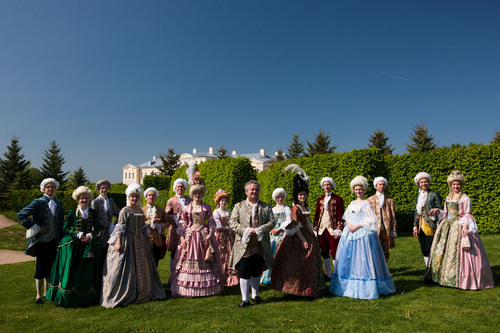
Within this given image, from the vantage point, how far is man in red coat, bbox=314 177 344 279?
6371mm

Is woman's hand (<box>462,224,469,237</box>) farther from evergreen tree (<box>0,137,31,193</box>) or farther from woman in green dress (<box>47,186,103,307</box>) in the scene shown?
evergreen tree (<box>0,137,31,193</box>)

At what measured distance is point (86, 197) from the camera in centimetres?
542

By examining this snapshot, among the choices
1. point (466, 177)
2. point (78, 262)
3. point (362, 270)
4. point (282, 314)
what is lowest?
point (282, 314)

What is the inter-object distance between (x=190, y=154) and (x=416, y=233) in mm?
86224

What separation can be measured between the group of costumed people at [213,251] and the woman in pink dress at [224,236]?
2.43ft

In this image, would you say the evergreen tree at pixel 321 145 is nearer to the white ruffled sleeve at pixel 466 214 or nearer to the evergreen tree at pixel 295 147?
the evergreen tree at pixel 295 147

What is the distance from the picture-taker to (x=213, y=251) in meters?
5.52

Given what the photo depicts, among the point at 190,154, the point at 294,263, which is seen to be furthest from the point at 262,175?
the point at 190,154

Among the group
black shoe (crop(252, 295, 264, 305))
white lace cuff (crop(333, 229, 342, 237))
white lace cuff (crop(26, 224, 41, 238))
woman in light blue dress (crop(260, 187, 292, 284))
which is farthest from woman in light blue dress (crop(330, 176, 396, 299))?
white lace cuff (crop(26, 224, 41, 238))

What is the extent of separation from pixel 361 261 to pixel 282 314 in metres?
1.53

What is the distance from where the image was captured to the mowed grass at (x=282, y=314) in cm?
404

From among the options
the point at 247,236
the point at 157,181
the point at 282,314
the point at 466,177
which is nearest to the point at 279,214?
the point at 247,236

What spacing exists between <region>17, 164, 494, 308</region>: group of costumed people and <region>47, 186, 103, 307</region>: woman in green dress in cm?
2

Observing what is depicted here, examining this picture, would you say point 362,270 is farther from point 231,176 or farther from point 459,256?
point 231,176
